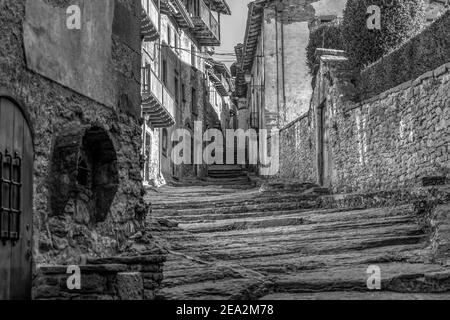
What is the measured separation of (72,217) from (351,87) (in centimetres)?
1109

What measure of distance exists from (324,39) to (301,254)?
598 inches

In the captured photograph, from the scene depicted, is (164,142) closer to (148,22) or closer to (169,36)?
(169,36)

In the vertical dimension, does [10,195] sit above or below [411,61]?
below

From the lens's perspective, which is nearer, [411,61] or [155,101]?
[411,61]

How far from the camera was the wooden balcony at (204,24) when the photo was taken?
3497 cm

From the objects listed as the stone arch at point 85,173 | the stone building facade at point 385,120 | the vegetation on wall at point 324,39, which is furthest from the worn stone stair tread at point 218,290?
the vegetation on wall at point 324,39

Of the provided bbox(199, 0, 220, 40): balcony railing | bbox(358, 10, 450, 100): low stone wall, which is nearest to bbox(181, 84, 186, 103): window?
bbox(199, 0, 220, 40): balcony railing

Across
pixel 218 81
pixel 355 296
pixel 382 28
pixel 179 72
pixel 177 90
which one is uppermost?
pixel 218 81

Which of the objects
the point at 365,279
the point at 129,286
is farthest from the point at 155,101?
the point at 129,286

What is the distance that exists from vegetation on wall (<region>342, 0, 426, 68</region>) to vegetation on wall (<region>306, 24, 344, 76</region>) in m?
5.13

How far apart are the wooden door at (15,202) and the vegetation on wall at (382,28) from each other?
12.4 m

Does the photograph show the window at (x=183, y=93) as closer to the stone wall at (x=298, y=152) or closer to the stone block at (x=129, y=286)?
the stone wall at (x=298, y=152)

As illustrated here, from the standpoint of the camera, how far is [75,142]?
7227 mm

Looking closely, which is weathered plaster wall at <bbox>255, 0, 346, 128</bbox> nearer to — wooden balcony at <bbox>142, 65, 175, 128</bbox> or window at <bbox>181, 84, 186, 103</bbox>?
wooden balcony at <bbox>142, 65, 175, 128</bbox>
